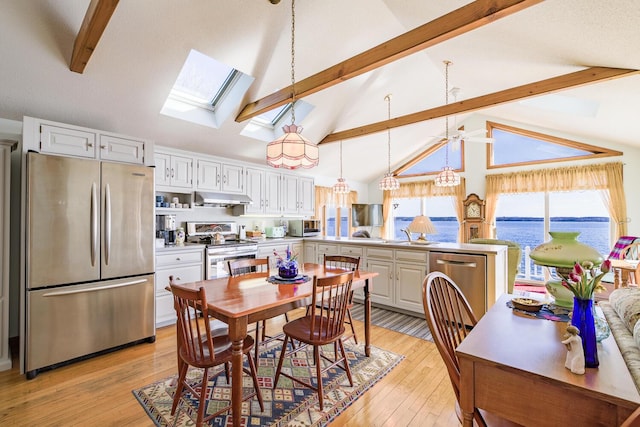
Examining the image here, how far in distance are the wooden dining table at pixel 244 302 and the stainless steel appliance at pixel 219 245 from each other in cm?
151

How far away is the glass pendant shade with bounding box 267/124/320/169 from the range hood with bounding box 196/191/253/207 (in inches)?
89.4

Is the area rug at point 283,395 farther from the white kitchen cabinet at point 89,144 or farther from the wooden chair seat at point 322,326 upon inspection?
the white kitchen cabinet at point 89,144

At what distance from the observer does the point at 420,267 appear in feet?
12.6

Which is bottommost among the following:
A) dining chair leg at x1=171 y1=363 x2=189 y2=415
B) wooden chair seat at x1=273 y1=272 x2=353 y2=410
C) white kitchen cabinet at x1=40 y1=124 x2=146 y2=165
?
dining chair leg at x1=171 y1=363 x2=189 y2=415

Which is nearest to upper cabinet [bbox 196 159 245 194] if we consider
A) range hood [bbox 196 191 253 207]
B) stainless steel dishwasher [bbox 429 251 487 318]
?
range hood [bbox 196 191 253 207]

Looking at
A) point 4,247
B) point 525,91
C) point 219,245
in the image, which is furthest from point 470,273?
point 4,247

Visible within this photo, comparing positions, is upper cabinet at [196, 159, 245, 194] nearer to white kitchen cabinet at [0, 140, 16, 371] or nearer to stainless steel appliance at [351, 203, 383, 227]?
white kitchen cabinet at [0, 140, 16, 371]

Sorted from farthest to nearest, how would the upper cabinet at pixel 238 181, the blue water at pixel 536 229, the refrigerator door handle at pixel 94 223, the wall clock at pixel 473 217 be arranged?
the wall clock at pixel 473 217 < the blue water at pixel 536 229 < the upper cabinet at pixel 238 181 < the refrigerator door handle at pixel 94 223

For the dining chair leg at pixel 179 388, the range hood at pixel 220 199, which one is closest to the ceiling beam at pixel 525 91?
the range hood at pixel 220 199

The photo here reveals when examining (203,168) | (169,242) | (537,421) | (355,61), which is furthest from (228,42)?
(537,421)

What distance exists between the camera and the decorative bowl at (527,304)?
5.02 feet

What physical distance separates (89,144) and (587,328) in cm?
389

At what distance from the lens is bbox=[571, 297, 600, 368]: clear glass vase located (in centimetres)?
99

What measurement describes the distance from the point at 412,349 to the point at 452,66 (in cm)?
359
